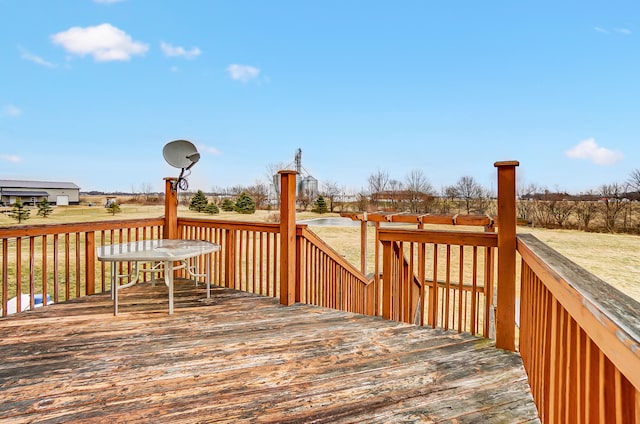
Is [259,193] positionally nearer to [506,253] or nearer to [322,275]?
[322,275]

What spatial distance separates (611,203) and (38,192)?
1534 cm

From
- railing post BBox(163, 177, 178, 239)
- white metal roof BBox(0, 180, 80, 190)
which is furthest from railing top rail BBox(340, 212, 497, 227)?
white metal roof BBox(0, 180, 80, 190)

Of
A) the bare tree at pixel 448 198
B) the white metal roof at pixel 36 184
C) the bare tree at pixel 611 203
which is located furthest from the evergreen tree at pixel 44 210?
the bare tree at pixel 611 203

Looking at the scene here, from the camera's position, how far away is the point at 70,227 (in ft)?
11.5

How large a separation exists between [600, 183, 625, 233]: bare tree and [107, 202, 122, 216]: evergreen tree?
40.1ft

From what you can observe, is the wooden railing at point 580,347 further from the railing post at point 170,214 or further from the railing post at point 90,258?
the railing post at point 90,258

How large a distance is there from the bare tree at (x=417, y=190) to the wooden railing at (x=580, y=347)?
12.5 m

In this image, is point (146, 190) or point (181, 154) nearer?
point (181, 154)

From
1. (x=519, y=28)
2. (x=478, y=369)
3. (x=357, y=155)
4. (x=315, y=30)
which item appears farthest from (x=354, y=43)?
(x=478, y=369)

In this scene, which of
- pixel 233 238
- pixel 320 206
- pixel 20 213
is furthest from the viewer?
pixel 320 206

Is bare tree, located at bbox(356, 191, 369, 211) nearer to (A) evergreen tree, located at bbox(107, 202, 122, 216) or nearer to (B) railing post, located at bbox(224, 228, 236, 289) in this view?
(A) evergreen tree, located at bbox(107, 202, 122, 216)

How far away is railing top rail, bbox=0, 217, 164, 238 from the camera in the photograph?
3023 millimetres

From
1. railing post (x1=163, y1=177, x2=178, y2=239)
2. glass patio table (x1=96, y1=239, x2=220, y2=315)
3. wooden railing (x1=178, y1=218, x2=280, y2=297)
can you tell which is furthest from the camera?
railing post (x1=163, y1=177, x2=178, y2=239)

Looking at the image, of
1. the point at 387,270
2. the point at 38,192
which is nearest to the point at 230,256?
the point at 387,270
